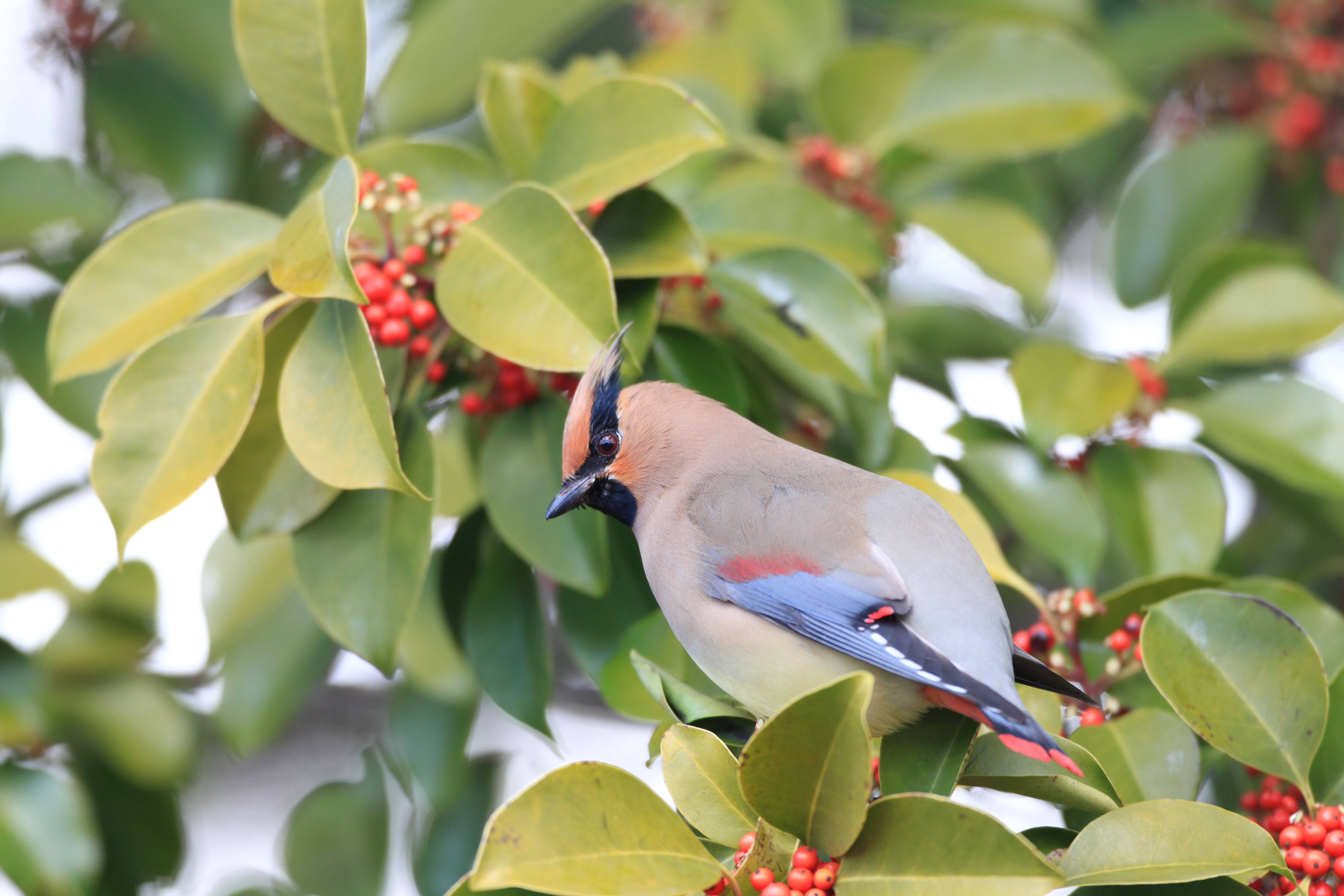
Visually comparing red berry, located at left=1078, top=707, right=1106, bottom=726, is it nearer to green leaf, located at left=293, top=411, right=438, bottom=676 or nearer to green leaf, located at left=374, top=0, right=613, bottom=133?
green leaf, located at left=293, top=411, right=438, bottom=676

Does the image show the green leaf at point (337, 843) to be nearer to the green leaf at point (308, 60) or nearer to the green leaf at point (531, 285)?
the green leaf at point (531, 285)

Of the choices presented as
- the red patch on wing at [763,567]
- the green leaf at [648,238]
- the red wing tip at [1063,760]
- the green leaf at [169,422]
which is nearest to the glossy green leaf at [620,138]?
the green leaf at [648,238]

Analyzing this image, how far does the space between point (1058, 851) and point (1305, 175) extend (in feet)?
9.02

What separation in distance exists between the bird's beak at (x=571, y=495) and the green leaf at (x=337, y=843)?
141 cm

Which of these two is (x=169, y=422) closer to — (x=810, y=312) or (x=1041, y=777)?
(x=810, y=312)

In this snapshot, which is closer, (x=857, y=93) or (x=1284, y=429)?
(x=1284, y=429)

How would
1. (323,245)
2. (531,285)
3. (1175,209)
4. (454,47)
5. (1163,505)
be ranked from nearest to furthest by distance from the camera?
→ (323,245) < (531,285) < (1163,505) < (454,47) < (1175,209)

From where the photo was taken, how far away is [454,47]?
9.43ft

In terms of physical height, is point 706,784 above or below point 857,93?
below

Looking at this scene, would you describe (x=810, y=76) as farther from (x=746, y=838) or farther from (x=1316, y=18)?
(x=746, y=838)

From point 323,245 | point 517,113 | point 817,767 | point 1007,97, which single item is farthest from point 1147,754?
point 1007,97

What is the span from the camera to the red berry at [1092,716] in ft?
5.98

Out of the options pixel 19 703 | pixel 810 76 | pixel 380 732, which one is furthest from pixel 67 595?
pixel 810 76

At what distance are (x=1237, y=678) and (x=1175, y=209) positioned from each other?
192cm
